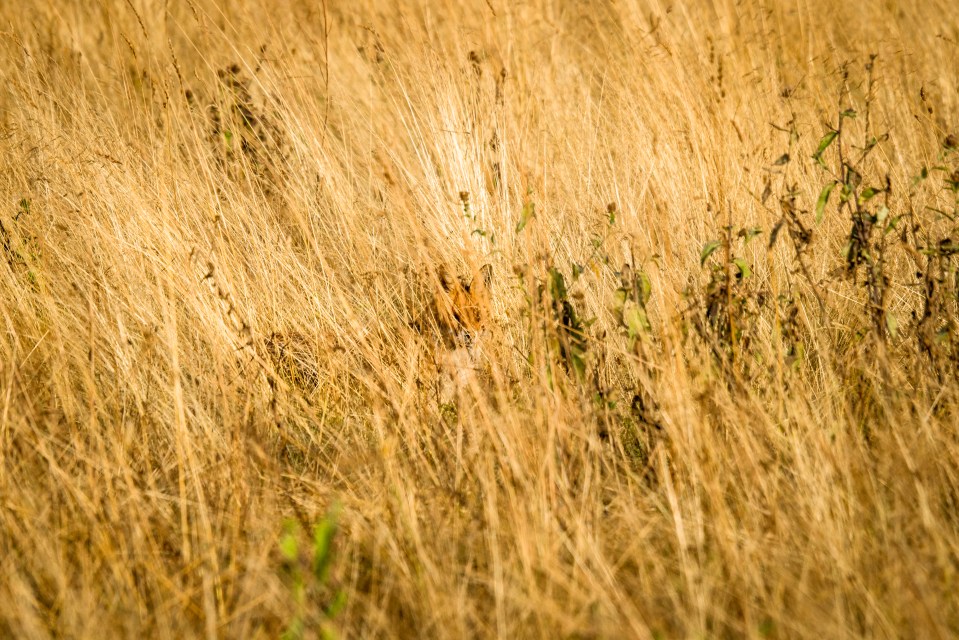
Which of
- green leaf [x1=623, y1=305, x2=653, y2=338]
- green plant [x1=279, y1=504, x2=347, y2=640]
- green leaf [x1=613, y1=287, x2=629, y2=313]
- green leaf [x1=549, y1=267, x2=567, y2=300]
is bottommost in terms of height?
green plant [x1=279, y1=504, x2=347, y2=640]

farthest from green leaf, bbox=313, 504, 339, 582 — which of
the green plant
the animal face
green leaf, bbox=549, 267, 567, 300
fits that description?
the animal face

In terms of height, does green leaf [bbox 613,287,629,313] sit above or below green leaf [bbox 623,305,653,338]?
above

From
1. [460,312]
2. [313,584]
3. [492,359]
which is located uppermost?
[460,312]

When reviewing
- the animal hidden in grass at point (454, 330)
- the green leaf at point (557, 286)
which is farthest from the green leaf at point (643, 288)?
the animal hidden in grass at point (454, 330)

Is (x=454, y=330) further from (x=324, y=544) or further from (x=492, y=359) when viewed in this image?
(x=324, y=544)

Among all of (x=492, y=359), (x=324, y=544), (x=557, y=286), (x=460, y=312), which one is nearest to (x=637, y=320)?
(x=557, y=286)

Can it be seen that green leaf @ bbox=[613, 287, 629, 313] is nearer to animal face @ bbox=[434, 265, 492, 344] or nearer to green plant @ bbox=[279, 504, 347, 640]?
animal face @ bbox=[434, 265, 492, 344]

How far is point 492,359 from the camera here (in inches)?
76.8

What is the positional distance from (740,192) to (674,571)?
159 cm

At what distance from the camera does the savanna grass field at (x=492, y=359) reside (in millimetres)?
1493

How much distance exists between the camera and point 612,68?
3.63 metres

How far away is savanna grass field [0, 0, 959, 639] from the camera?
149 cm

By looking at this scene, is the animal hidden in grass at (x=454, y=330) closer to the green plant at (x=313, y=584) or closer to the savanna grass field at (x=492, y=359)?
the savanna grass field at (x=492, y=359)

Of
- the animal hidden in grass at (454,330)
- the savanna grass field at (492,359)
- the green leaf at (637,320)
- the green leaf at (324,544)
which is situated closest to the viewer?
the green leaf at (324,544)
